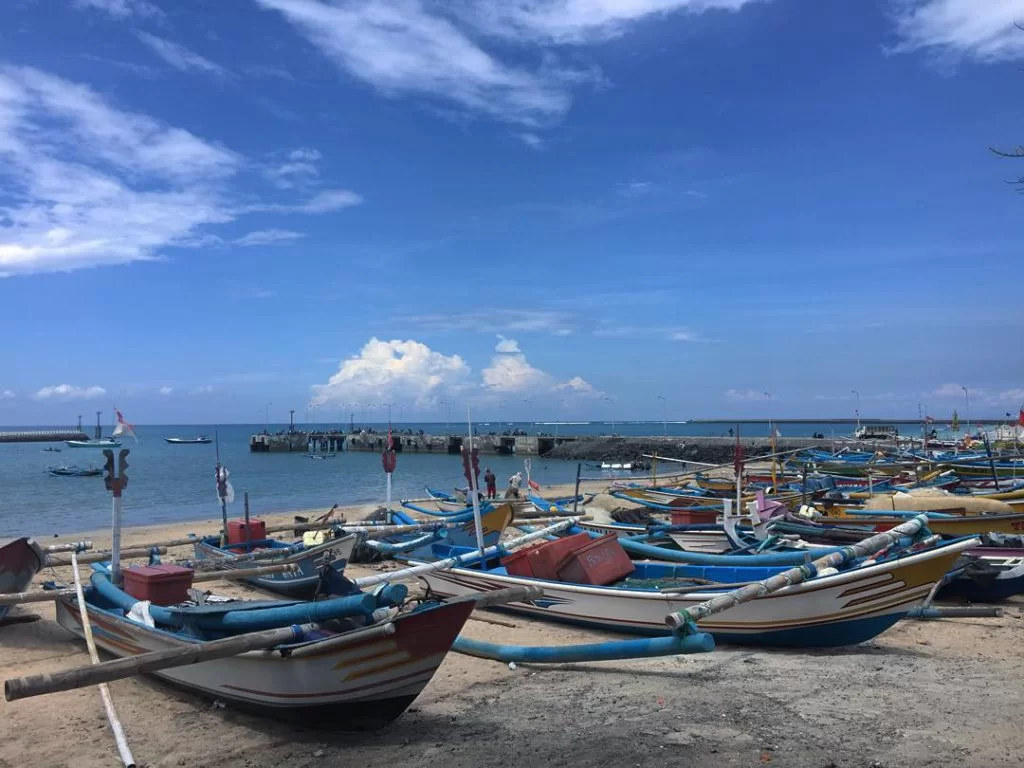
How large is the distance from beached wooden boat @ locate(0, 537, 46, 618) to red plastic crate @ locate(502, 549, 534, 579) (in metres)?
7.03

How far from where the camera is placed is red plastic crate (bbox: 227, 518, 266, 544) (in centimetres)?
1708

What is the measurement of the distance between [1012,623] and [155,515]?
3400 centimetres

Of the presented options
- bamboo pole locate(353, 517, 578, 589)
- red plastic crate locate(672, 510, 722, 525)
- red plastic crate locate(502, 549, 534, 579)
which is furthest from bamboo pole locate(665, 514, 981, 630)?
red plastic crate locate(672, 510, 722, 525)

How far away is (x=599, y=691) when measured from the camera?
7.96 metres

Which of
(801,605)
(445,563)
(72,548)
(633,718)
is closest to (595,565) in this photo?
(445,563)

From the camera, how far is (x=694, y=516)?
2258 cm

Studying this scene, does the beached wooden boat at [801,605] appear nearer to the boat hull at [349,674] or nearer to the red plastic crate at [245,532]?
the boat hull at [349,674]

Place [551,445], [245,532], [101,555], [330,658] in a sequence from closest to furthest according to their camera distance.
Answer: [330,658] < [101,555] < [245,532] < [551,445]

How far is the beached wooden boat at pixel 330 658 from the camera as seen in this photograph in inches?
258

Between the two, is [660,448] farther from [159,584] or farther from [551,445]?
[159,584]

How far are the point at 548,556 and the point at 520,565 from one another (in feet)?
1.58

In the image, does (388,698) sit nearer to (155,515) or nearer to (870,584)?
(870,584)

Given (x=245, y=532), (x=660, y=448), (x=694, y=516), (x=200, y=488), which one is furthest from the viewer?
(x=660, y=448)

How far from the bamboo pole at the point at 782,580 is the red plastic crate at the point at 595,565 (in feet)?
8.85
